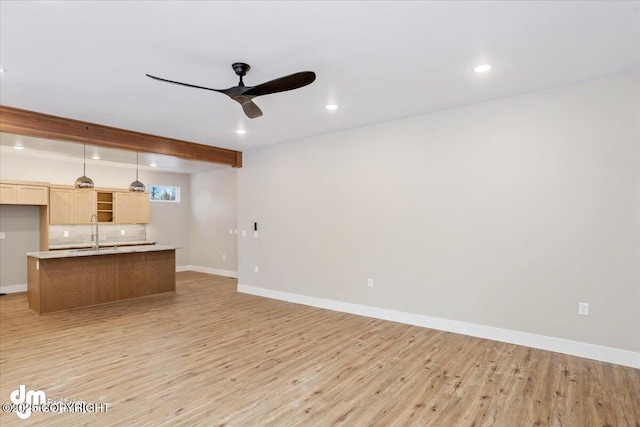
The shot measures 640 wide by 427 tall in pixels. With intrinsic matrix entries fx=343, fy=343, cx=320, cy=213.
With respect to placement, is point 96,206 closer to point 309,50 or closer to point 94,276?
point 94,276

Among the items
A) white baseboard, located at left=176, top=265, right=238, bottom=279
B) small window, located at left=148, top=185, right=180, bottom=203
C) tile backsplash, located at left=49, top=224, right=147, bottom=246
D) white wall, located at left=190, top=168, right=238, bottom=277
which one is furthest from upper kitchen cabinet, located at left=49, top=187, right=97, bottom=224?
white baseboard, located at left=176, top=265, right=238, bottom=279

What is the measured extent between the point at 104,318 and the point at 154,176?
4.86 m

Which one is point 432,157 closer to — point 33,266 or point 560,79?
point 560,79

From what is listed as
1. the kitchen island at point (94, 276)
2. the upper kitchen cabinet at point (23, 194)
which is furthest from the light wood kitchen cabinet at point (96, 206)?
the kitchen island at point (94, 276)

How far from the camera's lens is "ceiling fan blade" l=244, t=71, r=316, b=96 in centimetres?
260

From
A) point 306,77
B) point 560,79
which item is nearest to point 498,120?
point 560,79

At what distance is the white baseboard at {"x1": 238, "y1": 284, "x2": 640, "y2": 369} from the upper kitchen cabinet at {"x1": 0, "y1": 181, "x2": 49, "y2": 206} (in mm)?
5332

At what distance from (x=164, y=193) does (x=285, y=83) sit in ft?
24.9

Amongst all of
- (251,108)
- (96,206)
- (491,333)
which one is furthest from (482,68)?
(96,206)

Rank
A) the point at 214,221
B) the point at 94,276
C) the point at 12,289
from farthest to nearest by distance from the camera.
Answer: the point at 214,221
the point at 12,289
the point at 94,276

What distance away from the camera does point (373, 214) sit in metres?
5.05

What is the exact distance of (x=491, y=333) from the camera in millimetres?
4027

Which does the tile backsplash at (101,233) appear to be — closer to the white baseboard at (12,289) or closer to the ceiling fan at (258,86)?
the white baseboard at (12,289)

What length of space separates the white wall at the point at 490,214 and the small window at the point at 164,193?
4.85 m
